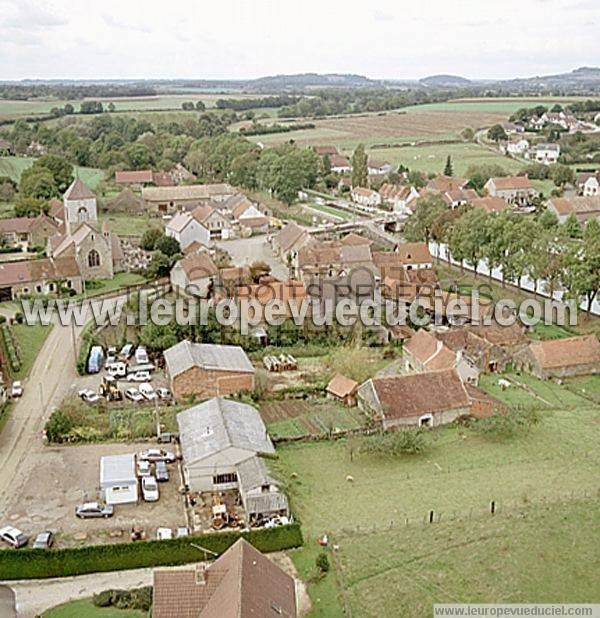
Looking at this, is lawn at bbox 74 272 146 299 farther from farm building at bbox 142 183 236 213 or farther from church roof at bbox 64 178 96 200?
farm building at bbox 142 183 236 213

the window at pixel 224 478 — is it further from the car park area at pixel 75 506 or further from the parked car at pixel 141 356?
the parked car at pixel 141 356

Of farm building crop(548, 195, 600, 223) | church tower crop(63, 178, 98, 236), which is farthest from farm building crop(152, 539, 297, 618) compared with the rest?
farm building crop(548, 195, 600, 223)

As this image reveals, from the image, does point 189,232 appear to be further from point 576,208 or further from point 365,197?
Answer: point 576,208

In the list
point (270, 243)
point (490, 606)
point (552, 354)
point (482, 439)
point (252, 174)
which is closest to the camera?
point (490, 606)

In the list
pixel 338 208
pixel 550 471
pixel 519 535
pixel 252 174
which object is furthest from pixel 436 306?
pixel 252 174

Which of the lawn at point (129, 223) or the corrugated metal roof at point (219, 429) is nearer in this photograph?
the corrugated metal roof at point (219, 429)

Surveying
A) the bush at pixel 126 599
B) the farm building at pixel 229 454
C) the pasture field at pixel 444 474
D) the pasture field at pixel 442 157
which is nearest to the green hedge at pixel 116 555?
the bush at pixel 126 599

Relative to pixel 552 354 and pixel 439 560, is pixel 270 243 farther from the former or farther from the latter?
pixel 439 560
